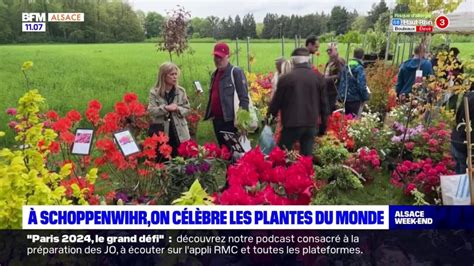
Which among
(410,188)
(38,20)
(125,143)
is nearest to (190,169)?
(125,143)

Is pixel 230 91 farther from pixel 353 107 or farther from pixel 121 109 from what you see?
pixel 353 107

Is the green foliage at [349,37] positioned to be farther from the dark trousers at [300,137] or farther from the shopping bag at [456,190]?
the shopping bag at [456,190]

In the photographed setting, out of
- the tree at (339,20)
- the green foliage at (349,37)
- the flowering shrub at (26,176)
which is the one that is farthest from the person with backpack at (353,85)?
the flowering shrub at (26,176)

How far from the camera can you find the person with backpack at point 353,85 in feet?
17.5

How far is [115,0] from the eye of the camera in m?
3.65

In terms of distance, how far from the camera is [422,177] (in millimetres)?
3658

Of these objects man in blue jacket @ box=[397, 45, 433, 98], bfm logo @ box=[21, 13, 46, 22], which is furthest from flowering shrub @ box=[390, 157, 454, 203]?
bfm logo @ box=[21, 13, 46, 22]

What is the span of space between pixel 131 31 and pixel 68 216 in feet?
5.87

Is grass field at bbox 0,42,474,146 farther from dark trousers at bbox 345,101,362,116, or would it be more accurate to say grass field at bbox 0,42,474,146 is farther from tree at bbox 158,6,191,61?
dark trousers at bbox 345,101,362,116

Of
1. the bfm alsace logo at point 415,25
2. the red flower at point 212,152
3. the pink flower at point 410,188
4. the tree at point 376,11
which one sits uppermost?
the tree at point 376,11

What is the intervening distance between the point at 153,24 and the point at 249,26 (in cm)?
80

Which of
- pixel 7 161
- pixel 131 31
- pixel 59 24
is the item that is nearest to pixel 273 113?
pixel 131 31

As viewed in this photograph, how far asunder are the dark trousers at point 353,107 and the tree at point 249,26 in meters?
1.75

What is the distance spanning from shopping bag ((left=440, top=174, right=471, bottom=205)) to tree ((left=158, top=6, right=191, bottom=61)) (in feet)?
7.72
